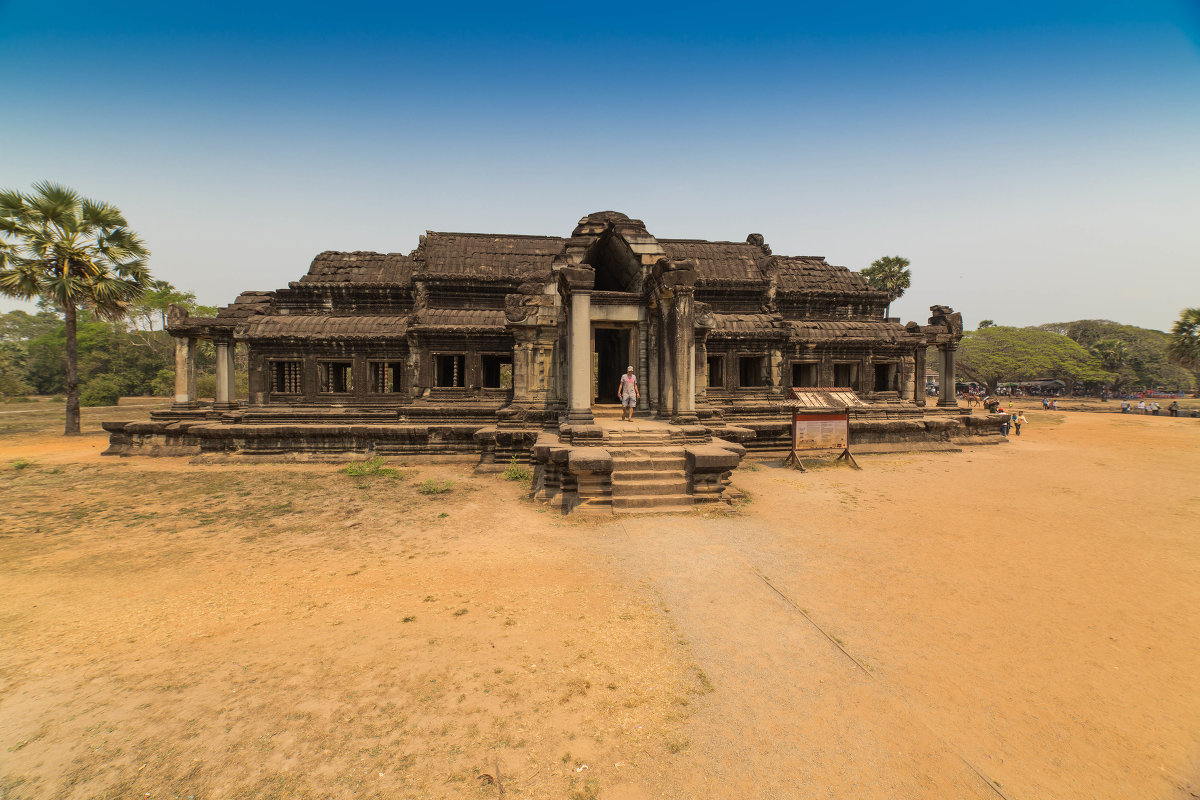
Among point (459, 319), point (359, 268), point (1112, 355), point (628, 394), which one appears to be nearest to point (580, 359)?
point (628, 394)

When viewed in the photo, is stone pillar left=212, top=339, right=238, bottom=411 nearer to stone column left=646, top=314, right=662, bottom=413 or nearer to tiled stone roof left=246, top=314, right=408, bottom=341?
tiled stone roof left=246, top=314, right=408, bottom=341

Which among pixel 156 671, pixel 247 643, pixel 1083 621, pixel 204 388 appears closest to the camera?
pixel 156 671

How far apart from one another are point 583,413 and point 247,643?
257 inches

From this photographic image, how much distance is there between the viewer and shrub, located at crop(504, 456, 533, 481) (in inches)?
417

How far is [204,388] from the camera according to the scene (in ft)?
106

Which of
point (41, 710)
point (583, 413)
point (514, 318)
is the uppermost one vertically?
point (514, 318)

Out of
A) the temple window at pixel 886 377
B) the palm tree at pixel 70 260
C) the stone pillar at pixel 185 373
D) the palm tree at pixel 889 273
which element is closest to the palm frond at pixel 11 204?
the palm tree at pixel 70 260

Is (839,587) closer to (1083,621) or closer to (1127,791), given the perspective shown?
(1083,621)

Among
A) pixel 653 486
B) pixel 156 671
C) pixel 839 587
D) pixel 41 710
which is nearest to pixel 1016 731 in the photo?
pixel 839 587

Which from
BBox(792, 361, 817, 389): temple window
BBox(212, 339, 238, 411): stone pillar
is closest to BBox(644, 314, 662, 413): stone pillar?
BBox(792, 361, 817, 389): temple window

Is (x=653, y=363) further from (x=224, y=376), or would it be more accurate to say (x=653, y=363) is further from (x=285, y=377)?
(x=224, y=376)

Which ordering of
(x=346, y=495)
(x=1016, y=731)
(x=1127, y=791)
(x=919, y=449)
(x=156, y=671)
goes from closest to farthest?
1. (x=1127, y=791)
2. (x=1016, y=731)
3. (x=156, y=671)
4. (x=346, y=495)
5. (x=919, y=449)

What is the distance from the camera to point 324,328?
600 inches

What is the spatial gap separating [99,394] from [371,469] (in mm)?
33774
